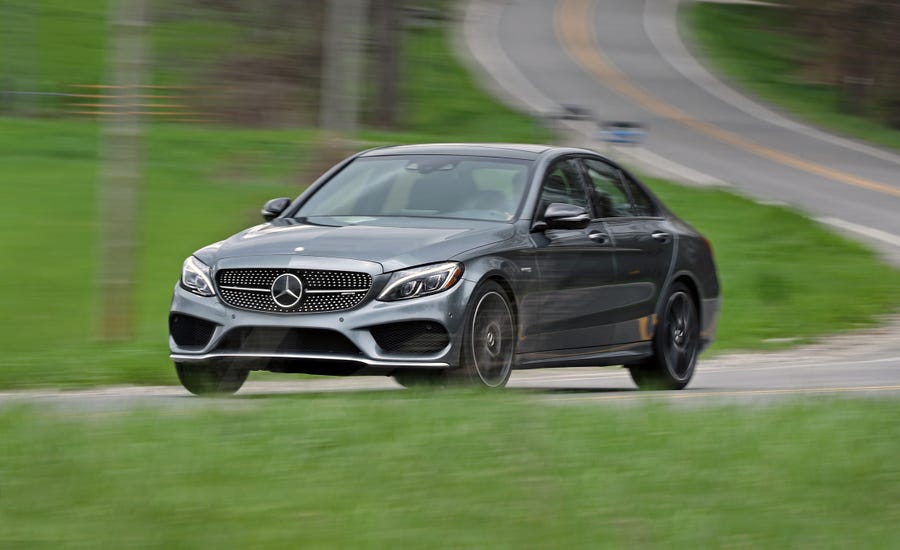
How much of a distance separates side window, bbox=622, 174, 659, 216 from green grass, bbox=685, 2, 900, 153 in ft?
96.3

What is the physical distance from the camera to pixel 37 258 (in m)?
17.9

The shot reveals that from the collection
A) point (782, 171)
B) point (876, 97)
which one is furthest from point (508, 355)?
point (876, 97)

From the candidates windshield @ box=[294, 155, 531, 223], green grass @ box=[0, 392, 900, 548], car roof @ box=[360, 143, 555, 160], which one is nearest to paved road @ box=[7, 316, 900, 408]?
green grass @ box=[0, 392, 900, 548]

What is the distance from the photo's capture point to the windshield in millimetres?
9617

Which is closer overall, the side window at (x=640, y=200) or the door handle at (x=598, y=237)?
the door handle at (x=598, y=237)

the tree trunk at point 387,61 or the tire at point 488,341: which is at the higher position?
the tire at point 488,341

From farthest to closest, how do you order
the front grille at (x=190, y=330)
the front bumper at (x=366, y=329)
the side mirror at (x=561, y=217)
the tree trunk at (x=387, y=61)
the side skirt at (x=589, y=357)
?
the tree trunk at (x=387, y=61) < the side mirror at (x=561, y=217) < the side skirt at (x=589, y=357) < the front grille at (x=190, y=330) < the front bumper at (x=366, y=329)

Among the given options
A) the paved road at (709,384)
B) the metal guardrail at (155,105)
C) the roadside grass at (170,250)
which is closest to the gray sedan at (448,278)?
the paved road at (709,384)

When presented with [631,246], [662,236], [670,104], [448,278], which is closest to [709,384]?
[662,236]

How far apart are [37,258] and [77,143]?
9.44 meters

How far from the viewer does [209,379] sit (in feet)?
30.3

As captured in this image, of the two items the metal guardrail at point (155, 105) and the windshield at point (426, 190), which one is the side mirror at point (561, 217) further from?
the metal guardrail at point (155, 105)

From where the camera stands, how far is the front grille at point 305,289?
28.1ft

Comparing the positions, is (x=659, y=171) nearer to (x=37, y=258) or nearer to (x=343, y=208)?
(x=37, y=258)
